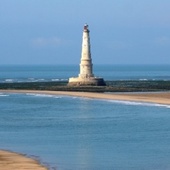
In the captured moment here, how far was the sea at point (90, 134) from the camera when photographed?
25.1 metres

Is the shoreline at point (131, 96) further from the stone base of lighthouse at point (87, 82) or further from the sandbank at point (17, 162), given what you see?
the sandbank at point (17, 162)

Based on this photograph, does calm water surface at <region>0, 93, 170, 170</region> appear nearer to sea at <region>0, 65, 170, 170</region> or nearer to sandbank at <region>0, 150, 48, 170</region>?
sea at <region>0, 65, 170, 170</region>

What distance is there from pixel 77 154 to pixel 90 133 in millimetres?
7423

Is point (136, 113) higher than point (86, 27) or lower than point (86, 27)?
lower

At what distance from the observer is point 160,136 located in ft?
107

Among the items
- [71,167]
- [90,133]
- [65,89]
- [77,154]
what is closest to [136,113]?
[90,133]

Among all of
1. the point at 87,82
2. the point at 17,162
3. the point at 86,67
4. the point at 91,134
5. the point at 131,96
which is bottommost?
the point at 17,162

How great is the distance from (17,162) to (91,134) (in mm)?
9552

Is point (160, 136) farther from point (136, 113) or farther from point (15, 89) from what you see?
point (15, 89)

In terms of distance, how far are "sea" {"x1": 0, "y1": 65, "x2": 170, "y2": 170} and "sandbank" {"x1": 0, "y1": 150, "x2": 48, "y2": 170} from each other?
36 centimetres

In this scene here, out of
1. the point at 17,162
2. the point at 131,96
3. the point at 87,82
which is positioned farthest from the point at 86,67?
the point at 17,162

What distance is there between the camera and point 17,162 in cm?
2431

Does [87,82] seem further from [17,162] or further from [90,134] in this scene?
[17,162]

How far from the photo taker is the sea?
25.1 metres
